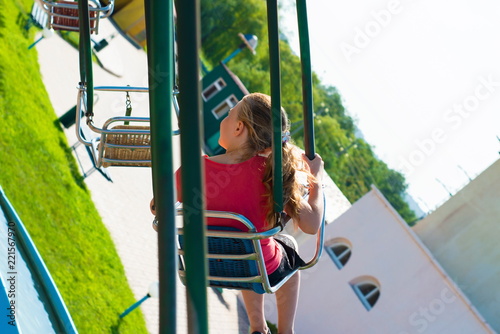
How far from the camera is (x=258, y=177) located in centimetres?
301

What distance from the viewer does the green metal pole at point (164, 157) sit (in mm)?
1564

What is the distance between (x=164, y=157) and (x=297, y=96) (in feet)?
113

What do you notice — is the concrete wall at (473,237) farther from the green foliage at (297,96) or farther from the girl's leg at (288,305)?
the girl's leg at (288,305)

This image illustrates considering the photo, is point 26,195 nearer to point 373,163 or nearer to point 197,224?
point 197,224

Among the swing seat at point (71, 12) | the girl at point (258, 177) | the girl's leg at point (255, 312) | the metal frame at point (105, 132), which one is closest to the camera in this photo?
the girl at point (258, 177)

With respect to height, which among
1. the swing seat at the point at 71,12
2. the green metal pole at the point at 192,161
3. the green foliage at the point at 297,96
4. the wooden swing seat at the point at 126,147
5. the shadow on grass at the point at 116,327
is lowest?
the green metal pole at the point at 192,161

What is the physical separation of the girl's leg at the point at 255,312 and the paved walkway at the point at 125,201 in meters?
6.29

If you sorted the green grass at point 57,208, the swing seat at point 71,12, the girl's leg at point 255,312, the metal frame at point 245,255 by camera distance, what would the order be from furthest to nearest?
the green grass at point 57,208 < the swing seat at point 71,12 < the girl's leg at point 255,312 < the metal frame at point 245,255

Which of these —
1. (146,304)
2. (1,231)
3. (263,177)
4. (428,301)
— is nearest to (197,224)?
(263,177)

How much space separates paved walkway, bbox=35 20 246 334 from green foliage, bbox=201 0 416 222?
45.4 ft

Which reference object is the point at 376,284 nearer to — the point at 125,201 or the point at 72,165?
the point at 125,201

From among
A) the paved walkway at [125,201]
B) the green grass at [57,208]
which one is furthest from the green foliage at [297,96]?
the green grass at [57,208]

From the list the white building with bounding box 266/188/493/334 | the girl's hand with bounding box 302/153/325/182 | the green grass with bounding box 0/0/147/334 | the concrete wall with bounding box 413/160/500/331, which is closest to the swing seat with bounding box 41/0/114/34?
the girl's hand with bounding box 302/153/325/182

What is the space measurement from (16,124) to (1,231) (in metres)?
5.66
